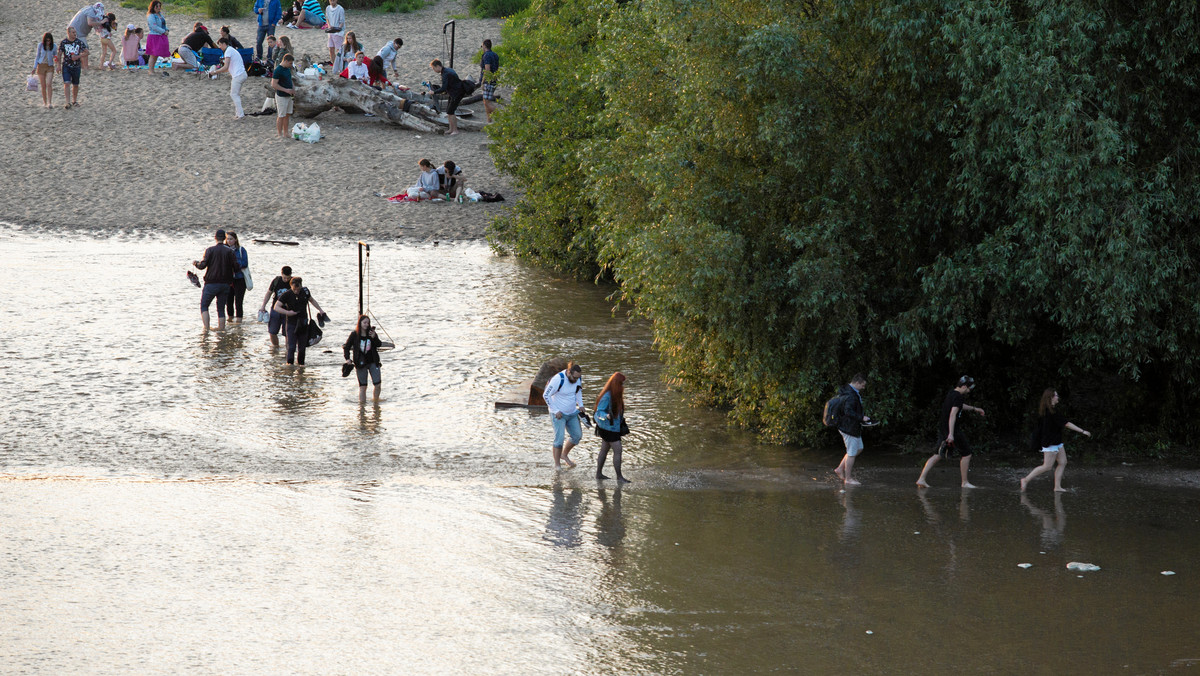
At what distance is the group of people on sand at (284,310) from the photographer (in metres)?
15.6

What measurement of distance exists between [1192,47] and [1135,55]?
Answer: 0.67 metres

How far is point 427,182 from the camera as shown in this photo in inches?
1288

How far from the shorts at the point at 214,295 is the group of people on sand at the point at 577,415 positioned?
8543 millimetres

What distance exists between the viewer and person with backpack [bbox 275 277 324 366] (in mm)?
17297

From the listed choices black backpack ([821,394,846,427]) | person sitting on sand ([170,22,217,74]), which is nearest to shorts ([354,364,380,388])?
black backpack ([821,394,846,427])

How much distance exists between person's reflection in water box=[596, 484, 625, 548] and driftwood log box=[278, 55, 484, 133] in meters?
27.2

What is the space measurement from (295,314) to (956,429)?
991cm

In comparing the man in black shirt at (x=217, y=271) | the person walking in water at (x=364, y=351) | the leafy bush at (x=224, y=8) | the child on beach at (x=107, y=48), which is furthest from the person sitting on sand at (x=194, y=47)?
the person walking in water at (x=364, y=351)

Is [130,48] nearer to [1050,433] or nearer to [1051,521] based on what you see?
[1050,433]

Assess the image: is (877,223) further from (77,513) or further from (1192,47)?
(77,513)

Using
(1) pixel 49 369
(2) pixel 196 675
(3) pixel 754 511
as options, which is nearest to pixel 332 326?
(1) pixel 49 369

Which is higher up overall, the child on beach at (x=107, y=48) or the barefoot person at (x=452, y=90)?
the child on beach at (x=107, y=48)

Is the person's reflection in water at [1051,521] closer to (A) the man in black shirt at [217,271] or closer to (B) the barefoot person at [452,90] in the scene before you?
(A) the man in black shirt at [217,271]

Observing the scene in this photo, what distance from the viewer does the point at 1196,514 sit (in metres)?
12.0
